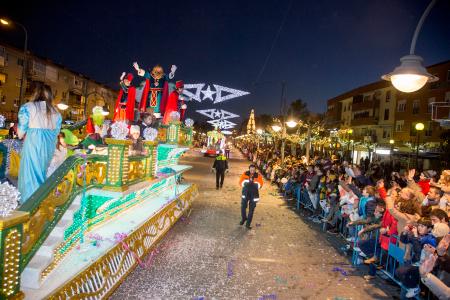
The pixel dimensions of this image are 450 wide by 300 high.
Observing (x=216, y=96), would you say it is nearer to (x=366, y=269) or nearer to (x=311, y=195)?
(x=311, y=195)

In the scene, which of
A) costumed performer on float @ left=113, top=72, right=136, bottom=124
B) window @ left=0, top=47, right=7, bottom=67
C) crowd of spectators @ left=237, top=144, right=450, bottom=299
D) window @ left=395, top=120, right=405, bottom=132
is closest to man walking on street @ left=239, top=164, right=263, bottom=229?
crowd of spectators @ left=237, top=144, right=450, bottom=299

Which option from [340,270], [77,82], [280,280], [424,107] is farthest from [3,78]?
[424,107]

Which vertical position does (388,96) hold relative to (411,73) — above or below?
above

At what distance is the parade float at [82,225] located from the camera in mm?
3093

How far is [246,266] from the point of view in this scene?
262 inches

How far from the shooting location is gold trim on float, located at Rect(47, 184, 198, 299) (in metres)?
4.04

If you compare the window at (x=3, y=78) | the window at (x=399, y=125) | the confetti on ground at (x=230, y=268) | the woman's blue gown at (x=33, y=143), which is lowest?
the confetti on ground at (x=230, y=268)

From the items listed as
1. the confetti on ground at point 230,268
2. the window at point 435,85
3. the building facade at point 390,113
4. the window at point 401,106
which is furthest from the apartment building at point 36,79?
the window at point 401,106

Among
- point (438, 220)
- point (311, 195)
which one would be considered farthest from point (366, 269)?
point (311, 195)

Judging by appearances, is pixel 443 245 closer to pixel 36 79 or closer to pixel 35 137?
pixel 35 137

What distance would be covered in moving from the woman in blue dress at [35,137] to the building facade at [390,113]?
77.1 ft

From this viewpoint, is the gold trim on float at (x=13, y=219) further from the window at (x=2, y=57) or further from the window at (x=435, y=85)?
the window at (x=2, y=57)

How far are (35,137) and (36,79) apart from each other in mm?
41429

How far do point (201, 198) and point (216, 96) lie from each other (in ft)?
15.1
